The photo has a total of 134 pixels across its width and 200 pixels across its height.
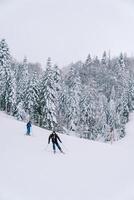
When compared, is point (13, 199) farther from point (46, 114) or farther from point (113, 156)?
point (46, 114)

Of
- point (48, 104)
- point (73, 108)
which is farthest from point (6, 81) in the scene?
point (73, 108)

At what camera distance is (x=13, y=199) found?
1336cm

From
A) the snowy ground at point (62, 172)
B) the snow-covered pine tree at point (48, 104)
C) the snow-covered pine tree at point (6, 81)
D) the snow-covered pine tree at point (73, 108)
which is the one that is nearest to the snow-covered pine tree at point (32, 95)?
the snow-covered pine tree at point (48, 104)

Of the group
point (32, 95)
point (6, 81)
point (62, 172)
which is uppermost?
point (6, 81)

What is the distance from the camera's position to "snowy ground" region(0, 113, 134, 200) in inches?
576

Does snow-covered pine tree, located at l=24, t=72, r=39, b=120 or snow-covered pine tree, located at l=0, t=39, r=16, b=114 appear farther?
snow-covered pine tree, located at l=24, t=72, r=39, b=120

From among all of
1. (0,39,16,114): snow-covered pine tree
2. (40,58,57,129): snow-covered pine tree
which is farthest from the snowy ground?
(0,39,16,114): snow-covered pine tree

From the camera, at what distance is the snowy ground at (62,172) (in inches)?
576

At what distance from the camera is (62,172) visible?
1761 cm

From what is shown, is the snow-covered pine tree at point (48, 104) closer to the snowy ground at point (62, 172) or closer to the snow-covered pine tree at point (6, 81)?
the snow-covered pine tree at point (6, 81)

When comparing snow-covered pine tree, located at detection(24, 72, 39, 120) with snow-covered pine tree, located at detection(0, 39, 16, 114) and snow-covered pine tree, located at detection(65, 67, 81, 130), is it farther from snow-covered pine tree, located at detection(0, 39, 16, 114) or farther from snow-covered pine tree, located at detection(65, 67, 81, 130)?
snow-covered pine tree, located at detection(65, 67, 81, 130)

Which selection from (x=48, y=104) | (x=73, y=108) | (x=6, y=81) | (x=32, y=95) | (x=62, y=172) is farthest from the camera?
(x=73, y=108)

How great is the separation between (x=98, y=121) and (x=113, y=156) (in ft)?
144

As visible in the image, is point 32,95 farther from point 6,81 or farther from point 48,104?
point 48,104
